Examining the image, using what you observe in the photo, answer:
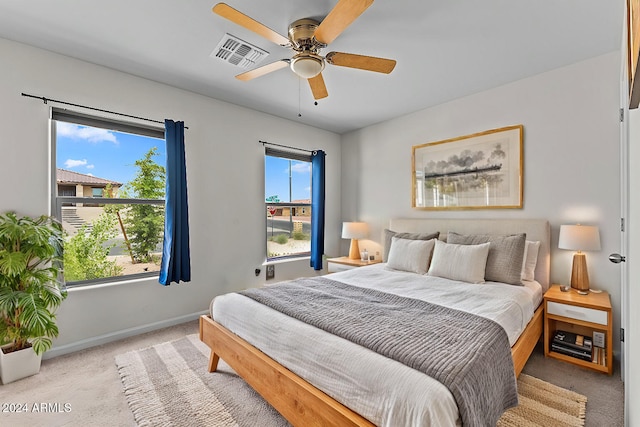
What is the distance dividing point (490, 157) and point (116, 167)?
3.85 metres

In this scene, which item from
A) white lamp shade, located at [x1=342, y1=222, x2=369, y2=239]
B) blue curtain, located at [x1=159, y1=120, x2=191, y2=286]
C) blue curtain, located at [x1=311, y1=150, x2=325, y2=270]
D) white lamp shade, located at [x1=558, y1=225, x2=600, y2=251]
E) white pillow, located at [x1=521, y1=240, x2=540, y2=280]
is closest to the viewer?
white lamp shade, located at [x1=558, y1=225, x2=600, y2=251]

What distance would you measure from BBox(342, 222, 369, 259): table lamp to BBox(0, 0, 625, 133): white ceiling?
180cm

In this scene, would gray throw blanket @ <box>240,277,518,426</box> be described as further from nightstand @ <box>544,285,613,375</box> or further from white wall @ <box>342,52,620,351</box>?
white wall @ <box>342,52,620,351</box>

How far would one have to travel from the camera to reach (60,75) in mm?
2562

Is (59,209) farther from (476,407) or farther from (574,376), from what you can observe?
(574,376)

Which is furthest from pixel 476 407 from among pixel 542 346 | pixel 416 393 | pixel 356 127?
pixel 356 127

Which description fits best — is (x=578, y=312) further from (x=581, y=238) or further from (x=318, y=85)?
(x=318, y=85)

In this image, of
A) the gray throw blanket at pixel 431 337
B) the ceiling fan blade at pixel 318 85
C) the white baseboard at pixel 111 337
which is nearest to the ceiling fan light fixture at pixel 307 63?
the ceiling fan blade at pixel 318 85

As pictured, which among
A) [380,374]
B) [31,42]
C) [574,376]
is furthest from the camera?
[31,42]

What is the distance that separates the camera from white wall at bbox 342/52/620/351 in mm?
2555

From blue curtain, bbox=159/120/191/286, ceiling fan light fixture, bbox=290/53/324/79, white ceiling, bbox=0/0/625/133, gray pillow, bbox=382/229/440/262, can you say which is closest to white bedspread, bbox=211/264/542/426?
gray pillow, bbox=382/229/440/262

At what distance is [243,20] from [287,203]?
9.17ft

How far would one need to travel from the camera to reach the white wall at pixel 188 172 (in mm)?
2406

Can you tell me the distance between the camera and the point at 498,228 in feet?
10.2
